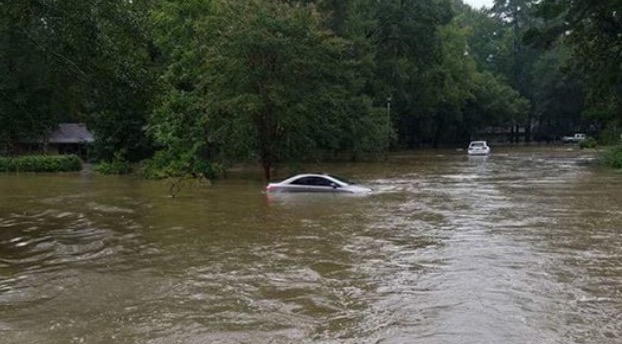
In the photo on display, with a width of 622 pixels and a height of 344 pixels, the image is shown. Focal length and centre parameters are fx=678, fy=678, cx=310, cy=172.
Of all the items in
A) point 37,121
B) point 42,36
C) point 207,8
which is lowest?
point 37,121

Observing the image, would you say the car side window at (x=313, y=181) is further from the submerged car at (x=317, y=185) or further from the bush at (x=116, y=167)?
the bush at (x=116, y=167)

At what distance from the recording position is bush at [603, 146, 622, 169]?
46.4m

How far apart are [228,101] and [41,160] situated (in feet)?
80.8

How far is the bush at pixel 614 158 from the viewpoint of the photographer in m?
46.4

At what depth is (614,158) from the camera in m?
47.8

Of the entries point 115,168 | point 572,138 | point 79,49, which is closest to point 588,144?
point 572,138

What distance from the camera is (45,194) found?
3459cm

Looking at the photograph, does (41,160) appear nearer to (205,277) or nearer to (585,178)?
(585,178)

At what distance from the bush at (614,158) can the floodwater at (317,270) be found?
20195 millimetres

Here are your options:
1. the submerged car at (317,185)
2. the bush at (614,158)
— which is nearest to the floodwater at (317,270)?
the submerged car at (317,185)

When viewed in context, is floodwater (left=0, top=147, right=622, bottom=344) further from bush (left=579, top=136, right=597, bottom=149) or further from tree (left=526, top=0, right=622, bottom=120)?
bush (left=579, top=136, right=597, bottom=149)

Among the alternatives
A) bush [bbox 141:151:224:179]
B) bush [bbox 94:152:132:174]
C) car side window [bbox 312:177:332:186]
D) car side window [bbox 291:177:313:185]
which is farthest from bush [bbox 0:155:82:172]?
car side window [bbox 312:177:332:186]

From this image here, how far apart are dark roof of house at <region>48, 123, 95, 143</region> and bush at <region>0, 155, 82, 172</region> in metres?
14.2

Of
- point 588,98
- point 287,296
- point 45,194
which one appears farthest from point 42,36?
point 588,98
